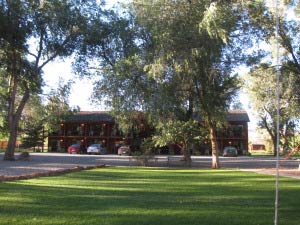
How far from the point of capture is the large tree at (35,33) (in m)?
32.8

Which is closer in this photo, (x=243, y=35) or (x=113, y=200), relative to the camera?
(x=113, y=200)

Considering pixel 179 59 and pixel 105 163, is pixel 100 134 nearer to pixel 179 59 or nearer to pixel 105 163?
pixel 105 163

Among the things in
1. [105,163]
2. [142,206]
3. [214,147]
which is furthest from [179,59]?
[142,206]

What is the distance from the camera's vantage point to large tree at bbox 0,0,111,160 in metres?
Result: 32.8

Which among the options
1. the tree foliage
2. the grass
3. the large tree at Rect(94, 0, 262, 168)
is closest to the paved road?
the tree foliage

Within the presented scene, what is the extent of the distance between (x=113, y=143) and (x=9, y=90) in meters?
35.6

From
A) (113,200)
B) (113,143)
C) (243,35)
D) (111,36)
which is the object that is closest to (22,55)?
(111,36)

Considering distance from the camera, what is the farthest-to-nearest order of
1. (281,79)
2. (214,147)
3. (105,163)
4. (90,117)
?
(90,117) < (281,79) < (105,163) < (214,147)

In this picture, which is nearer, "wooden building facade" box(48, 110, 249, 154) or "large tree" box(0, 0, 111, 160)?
"large tree" box(0, 0, 111, 160)

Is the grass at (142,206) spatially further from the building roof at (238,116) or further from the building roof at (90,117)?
the building roof at (90,117)

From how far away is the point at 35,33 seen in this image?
34062 mm

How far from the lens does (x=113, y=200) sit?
11.1 meters

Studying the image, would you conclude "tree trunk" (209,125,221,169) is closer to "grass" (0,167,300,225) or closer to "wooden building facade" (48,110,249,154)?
"grass" (0,167,300,225)

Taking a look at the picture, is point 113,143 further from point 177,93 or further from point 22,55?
point 177,93
